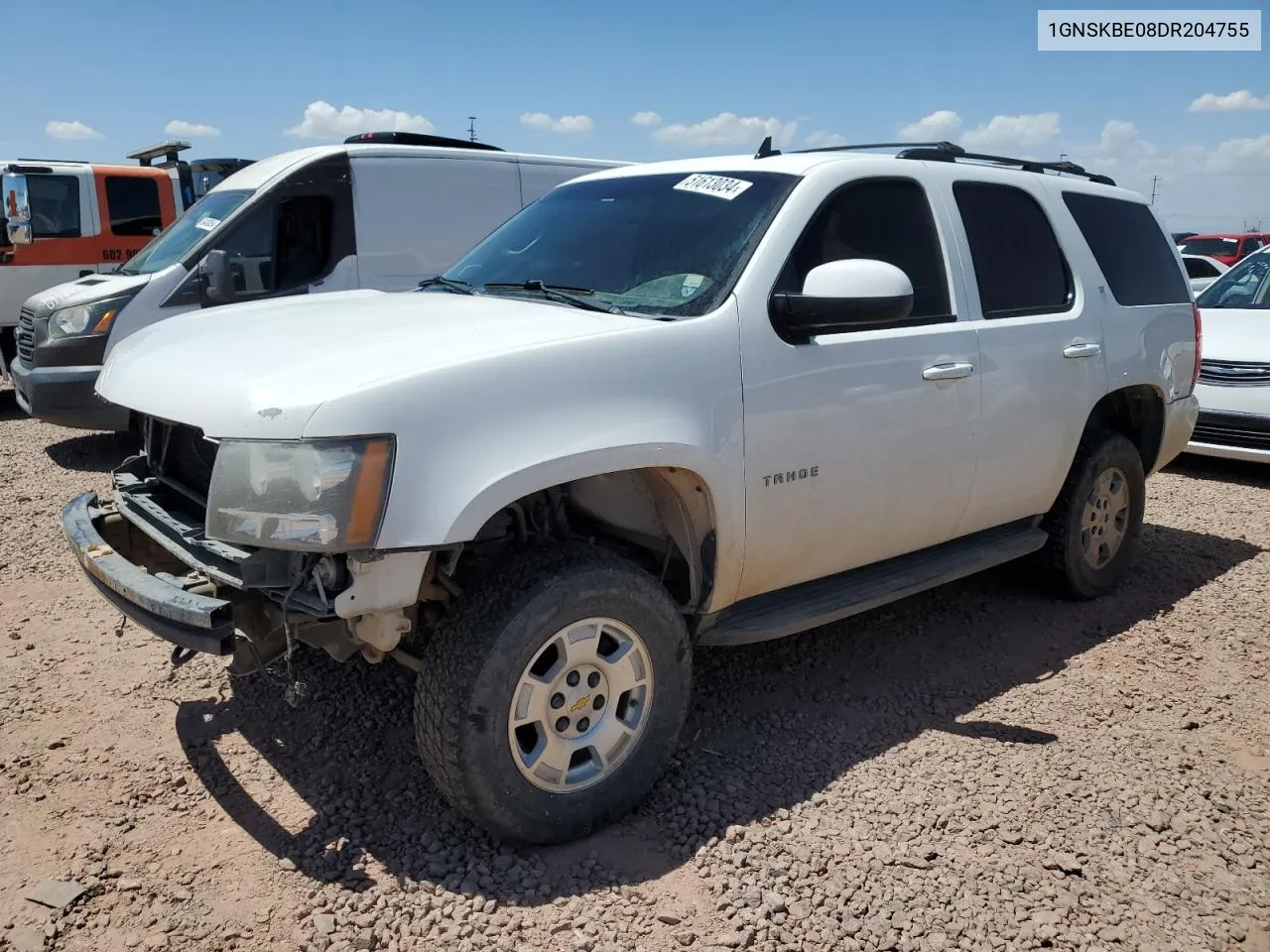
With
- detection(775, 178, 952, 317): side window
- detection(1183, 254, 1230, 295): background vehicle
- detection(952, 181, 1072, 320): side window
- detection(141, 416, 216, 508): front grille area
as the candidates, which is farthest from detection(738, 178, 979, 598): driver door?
detection(1183, 254, 1230, 295): background vehicle

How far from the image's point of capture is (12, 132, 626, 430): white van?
7.28 meters

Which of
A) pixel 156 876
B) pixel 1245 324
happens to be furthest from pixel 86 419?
pixel 1245 324

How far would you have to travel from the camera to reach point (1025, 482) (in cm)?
421

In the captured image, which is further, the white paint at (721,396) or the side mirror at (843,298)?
the side mirror at (843,298)

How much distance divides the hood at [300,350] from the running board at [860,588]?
1091 millimetres

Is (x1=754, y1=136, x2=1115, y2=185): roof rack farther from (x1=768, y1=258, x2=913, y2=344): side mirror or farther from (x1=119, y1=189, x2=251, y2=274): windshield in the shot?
(x1=119, y1=189, x2=251, y2=274): windshield

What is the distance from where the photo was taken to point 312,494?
2.39 metres

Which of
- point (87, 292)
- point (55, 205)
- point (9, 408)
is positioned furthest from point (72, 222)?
point (87, 292)

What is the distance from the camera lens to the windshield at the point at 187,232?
24.7 feet

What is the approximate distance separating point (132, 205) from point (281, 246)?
166 inches

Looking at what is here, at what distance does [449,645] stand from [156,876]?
1.06m

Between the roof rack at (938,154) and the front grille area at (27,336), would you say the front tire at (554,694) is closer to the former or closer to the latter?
the roof rack at (938,154)

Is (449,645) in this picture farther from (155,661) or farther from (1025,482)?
(1025,482)

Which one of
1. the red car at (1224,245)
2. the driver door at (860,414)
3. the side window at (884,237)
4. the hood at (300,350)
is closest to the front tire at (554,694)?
the driver door at (860,414)
